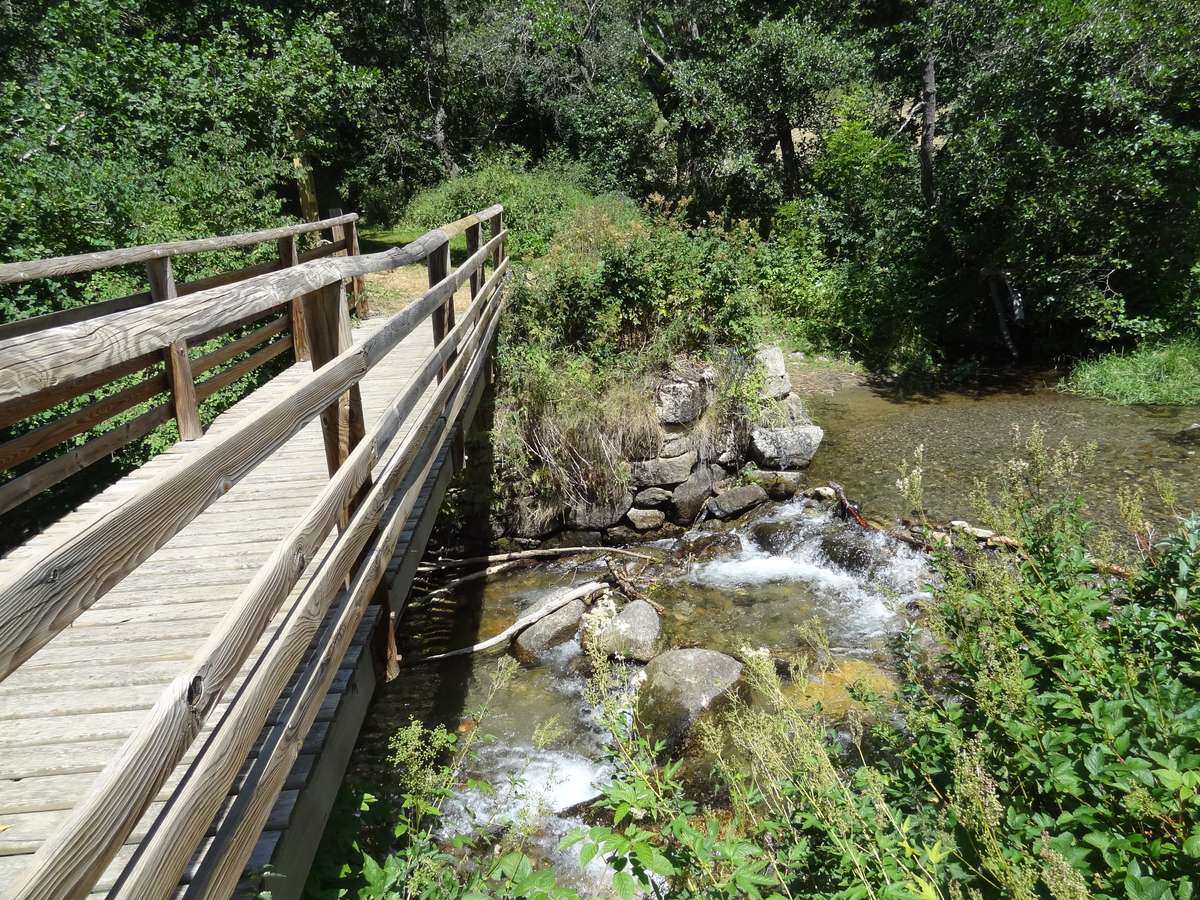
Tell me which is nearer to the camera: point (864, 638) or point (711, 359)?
point (864, 638)

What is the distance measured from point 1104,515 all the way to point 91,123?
44.6 feet

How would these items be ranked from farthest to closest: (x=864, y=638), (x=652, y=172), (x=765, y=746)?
(x=652, y=172), (x=864, y=638), (x=765, y=746)

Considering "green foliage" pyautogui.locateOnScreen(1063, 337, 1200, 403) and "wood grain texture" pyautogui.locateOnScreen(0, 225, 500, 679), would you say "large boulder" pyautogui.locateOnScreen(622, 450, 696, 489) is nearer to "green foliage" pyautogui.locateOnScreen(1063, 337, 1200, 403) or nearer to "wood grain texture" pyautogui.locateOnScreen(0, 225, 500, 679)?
"green foliage" pyautogui.locateOnScreen(1063, 337, 1200, 403)

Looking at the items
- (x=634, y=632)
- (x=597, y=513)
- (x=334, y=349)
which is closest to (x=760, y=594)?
(x=634, y=632)

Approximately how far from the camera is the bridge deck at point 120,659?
7.10 feet

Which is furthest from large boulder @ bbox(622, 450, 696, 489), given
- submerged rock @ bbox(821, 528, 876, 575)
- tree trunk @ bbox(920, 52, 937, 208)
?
tree trunk @ bbox(920, 52, 937, 208)

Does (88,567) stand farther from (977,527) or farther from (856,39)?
(856,39)

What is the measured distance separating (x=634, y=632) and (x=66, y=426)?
4739mm

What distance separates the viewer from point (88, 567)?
4.36ft

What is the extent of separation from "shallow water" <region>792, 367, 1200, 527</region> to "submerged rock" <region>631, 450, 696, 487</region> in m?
1.73

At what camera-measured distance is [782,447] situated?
9711 mm

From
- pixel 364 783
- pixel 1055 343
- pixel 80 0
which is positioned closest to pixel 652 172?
pixel 1055 343

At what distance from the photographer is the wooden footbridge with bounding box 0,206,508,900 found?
4.46 ft

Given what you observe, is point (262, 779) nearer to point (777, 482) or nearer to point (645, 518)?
point (645, 518)
